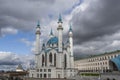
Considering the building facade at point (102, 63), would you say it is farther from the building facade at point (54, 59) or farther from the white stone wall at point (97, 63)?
the building facade at point (54, 59)

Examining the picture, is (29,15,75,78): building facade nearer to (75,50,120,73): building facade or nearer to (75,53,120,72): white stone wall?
(75,50,120,73): building facade

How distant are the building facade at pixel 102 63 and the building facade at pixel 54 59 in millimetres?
19625

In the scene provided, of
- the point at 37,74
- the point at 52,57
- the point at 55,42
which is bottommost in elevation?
the point at 37,74

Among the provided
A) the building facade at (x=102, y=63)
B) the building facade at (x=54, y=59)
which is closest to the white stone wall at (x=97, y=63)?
the building facade at (x=102, y=63)

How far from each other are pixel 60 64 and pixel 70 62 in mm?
12709

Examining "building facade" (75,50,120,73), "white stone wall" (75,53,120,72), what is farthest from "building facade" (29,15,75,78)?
"white stone wall" (75,53,120,72)

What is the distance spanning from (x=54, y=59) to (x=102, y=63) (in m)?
41.9

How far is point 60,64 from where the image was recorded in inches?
4358

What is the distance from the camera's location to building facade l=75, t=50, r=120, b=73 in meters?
108

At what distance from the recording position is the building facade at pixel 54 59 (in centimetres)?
10874

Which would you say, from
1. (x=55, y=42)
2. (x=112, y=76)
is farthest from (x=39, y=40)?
(x=112, y=76)

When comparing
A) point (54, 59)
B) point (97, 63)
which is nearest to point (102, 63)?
point (97, 63)

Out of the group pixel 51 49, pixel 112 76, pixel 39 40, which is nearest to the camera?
pixel 112 76

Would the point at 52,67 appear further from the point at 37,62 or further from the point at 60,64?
the point at 37,62
